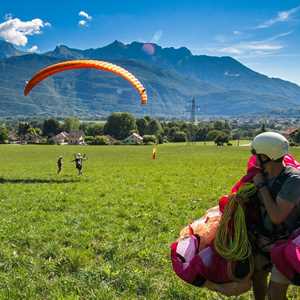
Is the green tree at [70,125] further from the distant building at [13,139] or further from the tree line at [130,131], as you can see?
the distant building at [13,139]

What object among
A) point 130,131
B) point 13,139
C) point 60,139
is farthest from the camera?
point 13,139

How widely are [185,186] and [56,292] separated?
45.6 feet

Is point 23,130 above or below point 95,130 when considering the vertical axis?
below

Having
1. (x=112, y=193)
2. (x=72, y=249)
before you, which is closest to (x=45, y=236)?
(x=72, y=249)

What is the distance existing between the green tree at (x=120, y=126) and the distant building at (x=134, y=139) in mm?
8463

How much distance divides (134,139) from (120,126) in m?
13.5

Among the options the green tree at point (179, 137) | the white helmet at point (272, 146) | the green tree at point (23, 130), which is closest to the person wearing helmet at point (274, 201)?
the white helmet at point (272, 146)

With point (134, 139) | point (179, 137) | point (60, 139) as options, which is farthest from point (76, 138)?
point (179, 137)

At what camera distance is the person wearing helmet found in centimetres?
454

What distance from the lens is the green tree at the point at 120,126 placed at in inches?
5344

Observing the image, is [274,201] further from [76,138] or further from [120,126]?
[76,138]

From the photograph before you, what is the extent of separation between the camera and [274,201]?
4652 mm

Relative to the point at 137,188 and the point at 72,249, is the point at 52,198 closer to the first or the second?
the point at 137,188

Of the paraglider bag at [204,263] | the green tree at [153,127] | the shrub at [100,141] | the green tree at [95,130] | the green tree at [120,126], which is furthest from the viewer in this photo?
the green tree at [95,130]
